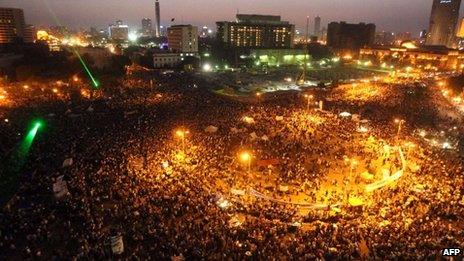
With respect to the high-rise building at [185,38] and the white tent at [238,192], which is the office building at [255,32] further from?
the white tent at [238,192]

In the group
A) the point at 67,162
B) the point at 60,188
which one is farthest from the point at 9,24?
the point at 60,188

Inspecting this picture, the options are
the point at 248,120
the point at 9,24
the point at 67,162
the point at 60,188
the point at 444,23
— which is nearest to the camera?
the point at 60,188

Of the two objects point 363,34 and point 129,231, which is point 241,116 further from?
point 363,34

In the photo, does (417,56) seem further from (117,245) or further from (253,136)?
(117,245)

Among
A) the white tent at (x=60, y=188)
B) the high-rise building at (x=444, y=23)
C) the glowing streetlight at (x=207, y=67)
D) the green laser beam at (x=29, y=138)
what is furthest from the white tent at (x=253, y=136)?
the high-rise building at (x=444, y=23)

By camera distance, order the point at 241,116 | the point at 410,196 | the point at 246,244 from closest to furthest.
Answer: the point at 246,244 → the point at 410,196 → the point at 241,116

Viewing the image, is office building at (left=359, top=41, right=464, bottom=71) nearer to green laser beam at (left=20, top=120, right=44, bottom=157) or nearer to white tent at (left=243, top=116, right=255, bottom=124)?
white tent at (left=243, top=116, right=255, bottom=124)

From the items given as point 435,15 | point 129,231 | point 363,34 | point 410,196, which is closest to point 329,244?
point 410,196
